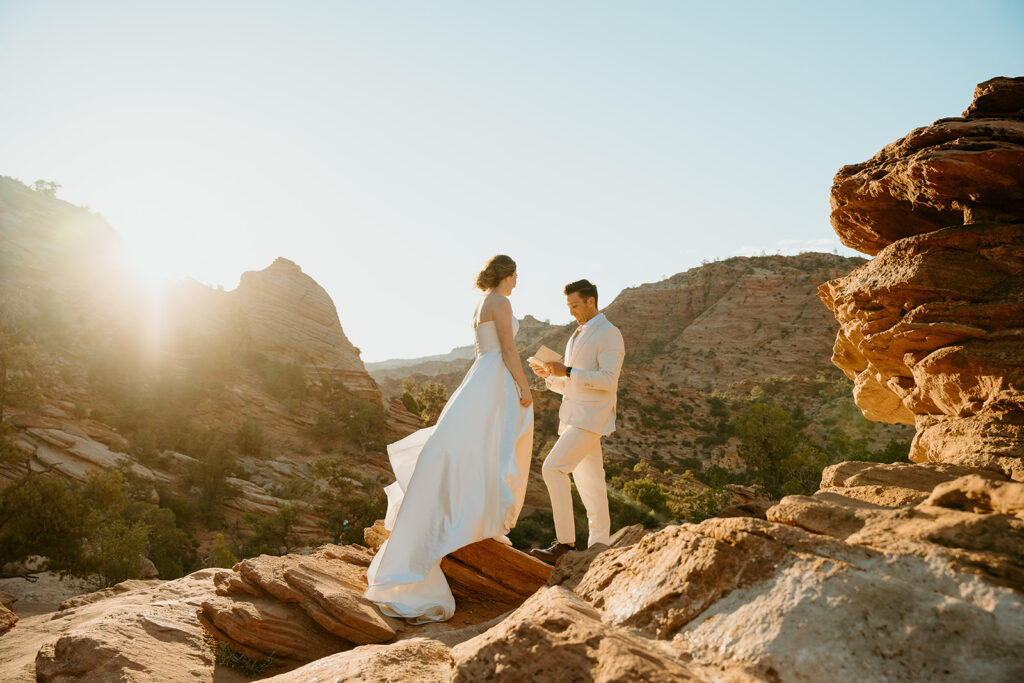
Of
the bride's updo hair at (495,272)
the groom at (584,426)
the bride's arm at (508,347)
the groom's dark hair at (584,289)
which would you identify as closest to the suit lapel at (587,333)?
the groom at (584,426)

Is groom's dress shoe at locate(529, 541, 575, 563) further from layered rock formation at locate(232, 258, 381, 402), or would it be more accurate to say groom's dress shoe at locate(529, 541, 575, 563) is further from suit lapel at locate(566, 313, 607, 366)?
layered rock formation at locate(232, 258, 381, 402)

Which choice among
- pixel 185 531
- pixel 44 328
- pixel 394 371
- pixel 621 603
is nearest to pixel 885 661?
pixel 621 603

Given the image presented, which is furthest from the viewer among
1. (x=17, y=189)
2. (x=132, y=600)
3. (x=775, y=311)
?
(x=775, y=311)

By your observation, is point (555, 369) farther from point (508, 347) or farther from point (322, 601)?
point (322, 601)

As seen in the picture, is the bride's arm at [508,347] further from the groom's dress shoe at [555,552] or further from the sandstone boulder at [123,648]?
the sandstone boulder at [123,648]

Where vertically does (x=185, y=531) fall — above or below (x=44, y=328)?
below

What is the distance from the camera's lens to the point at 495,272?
505 cm

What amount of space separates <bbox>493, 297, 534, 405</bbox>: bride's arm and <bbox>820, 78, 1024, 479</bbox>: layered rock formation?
9.92 feet

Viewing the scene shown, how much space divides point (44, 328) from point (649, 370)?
39436mm

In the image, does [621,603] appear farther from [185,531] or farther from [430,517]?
[185,531]

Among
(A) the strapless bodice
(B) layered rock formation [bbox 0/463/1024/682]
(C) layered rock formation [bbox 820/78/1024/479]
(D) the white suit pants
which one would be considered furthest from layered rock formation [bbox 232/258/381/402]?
(C) layered rock formation [bbox 820/78/1024/479]

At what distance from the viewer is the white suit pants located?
15.6 feet

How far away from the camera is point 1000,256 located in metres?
4.56

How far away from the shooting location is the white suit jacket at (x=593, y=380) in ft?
16.0
